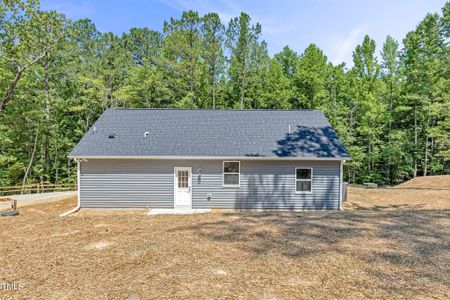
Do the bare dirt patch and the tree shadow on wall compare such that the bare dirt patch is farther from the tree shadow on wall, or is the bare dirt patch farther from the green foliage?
the green foliage

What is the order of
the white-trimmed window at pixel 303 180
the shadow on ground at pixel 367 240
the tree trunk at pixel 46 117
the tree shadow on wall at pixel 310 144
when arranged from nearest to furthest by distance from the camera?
the shadow on ground at pixel 367 240 → the tree shadow on wall at pixel 310 144 → the white-trimmed window at pixel 303 180 → the tree trunk at pixel 46 117

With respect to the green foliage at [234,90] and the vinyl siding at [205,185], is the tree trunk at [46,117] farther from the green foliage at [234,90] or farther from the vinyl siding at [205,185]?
the vinyl siding at [205,185]

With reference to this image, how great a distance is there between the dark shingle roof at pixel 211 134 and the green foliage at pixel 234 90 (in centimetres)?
1099

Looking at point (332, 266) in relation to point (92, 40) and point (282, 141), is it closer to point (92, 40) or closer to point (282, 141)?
point (282, 141)

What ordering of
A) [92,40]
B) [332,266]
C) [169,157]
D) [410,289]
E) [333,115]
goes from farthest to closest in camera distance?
1. [92,40]
2. [333,115]
3. [169,157]
4. [332,266]
5. [410,289]

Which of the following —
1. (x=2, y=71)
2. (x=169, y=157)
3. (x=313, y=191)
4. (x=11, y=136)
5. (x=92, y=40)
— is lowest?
(x=313, y=191)

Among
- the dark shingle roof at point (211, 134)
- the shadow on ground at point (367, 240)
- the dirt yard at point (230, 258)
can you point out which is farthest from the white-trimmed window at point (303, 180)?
the dirt yard at point (230, 258)

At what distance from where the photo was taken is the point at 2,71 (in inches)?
797

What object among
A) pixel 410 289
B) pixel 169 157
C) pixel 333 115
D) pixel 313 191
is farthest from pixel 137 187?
pixel 333 115

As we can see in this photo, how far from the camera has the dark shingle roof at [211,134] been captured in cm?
1278

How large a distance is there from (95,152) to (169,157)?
3474mm

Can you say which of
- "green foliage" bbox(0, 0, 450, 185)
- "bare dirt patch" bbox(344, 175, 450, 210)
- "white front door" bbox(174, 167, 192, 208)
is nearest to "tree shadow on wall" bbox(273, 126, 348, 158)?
"bare dirt patch" bbox(344, 175, 450, 210)

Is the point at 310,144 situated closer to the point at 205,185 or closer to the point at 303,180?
the point at 303,180

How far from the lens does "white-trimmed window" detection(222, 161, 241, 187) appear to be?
1283cm
